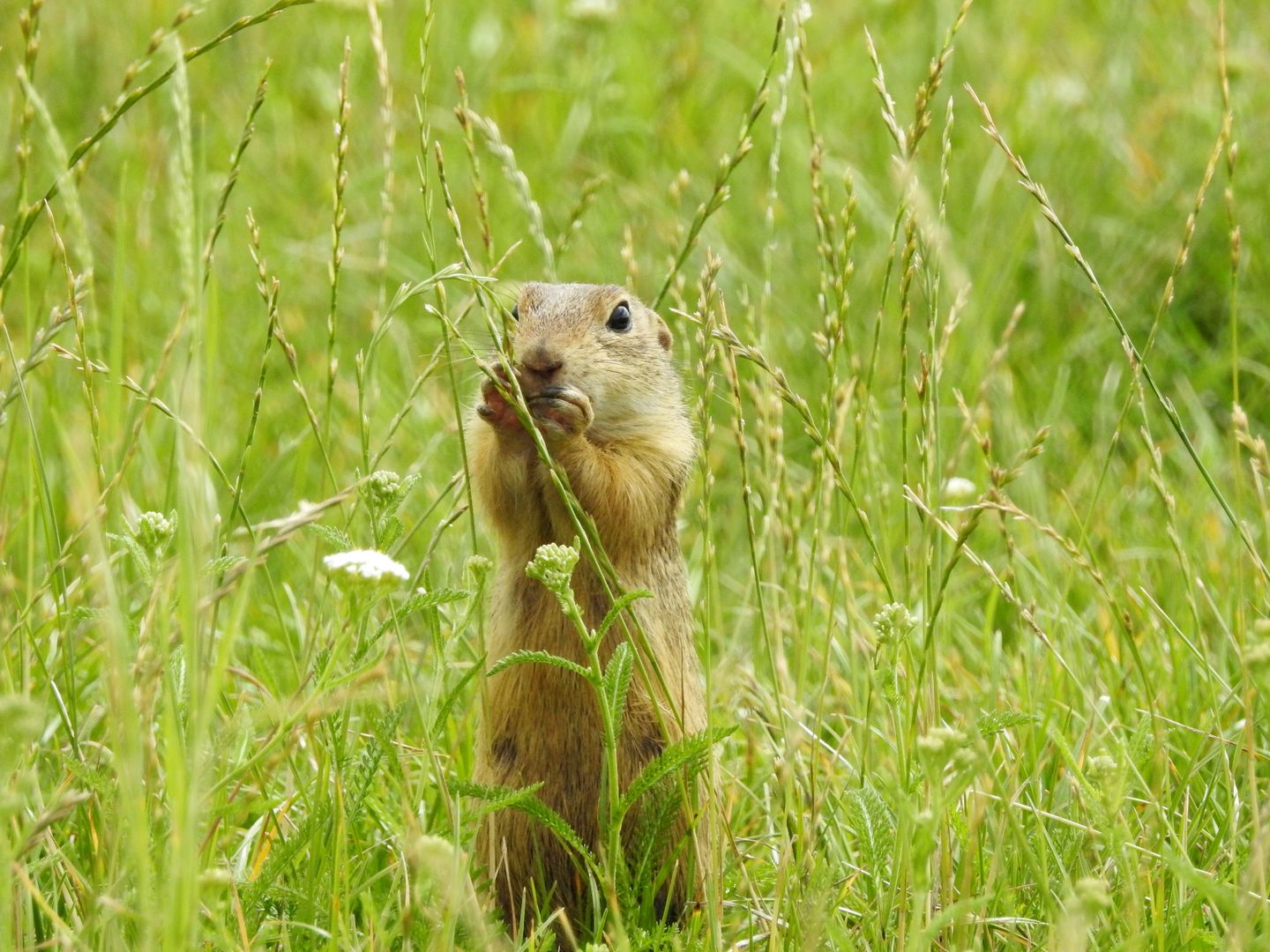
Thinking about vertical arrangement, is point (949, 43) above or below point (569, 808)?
above

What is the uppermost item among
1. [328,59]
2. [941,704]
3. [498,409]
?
[328,59]

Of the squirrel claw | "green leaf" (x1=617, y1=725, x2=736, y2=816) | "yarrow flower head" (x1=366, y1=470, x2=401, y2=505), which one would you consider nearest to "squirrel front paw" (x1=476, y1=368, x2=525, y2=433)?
the squirrel claw

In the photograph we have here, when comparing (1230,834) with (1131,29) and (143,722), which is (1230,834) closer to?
(143,722)

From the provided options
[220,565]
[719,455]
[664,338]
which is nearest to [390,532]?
[220,565]

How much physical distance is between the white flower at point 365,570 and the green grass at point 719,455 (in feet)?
0.19

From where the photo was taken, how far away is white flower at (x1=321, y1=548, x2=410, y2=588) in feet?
7.88

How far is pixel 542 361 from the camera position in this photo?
3490 millimetres

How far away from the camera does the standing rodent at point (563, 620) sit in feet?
10.8

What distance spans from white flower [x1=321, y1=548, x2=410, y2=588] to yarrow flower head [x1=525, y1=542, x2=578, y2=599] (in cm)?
24

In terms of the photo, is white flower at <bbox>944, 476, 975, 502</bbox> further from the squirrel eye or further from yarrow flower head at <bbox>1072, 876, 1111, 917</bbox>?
yarrow flower head at <bbox>1072, 876, 1111, 917</bbox>

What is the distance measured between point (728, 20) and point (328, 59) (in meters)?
1.83

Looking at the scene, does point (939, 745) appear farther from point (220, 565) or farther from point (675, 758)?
point (220, 565)

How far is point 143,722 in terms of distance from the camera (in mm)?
2271

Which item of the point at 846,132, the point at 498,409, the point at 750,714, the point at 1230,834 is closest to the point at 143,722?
the point at 498,409
